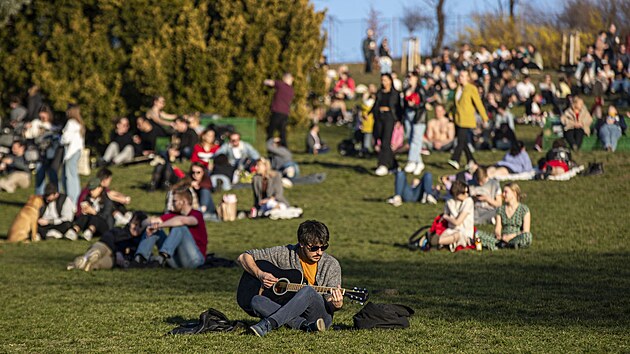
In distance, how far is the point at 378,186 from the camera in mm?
22922

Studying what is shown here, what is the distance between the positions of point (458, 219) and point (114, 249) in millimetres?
4661

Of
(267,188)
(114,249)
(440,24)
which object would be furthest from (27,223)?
(440,24)

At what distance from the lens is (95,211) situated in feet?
61.7

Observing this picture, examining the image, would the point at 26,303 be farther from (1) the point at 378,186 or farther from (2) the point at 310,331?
(1) the point at 378,186

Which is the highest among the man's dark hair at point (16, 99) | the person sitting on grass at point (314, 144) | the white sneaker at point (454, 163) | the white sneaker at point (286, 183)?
the man's dark hair at point (16, 99)

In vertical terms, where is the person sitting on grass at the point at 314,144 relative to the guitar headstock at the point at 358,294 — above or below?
above

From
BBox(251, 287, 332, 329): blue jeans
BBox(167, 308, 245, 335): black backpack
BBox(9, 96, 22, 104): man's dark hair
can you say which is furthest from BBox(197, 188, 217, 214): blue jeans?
BBox(9, 96, 22, 104): man's dark hair

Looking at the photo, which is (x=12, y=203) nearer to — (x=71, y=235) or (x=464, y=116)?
(x=71, y=235)

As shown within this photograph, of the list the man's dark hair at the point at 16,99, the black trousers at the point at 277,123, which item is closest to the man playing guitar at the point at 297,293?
the black trousers at the point at 277,123

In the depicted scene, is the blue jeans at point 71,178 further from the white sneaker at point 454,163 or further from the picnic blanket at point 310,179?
the white sneaker at point 454,163

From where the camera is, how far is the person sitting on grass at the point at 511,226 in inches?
601

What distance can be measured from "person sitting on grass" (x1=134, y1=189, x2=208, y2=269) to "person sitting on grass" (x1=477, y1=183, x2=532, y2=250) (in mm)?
3962

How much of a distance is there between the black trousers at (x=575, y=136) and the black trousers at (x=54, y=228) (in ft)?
40.0

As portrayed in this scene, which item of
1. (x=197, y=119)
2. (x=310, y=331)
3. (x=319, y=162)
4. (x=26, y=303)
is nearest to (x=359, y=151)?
(x=319, y=162)
